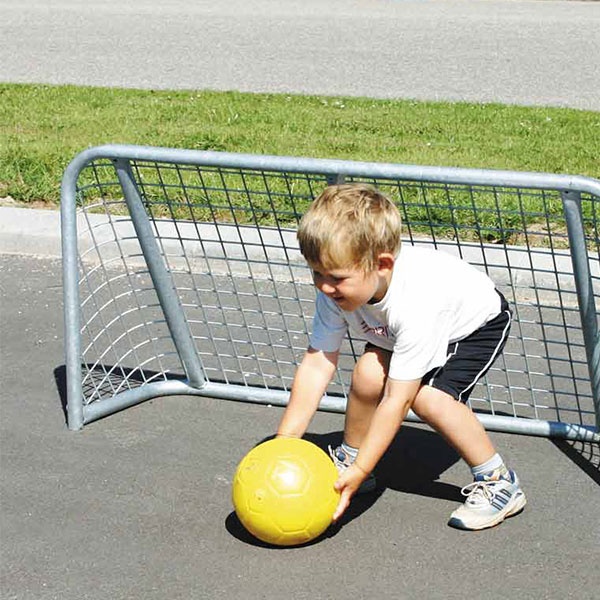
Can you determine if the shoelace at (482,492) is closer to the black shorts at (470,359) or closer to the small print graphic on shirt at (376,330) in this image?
the black shorts at (470,359)

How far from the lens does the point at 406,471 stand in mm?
4336

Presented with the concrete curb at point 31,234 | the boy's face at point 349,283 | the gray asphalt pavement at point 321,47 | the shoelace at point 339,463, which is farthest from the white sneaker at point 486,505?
the gray asphalt pavement at point 321,47

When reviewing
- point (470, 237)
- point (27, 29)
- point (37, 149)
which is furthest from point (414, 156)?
point (27, 29)

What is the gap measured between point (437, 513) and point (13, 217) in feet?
13.6

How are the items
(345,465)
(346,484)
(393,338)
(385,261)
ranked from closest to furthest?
(385,261)
(346,484)
(393,338)
(345,465)

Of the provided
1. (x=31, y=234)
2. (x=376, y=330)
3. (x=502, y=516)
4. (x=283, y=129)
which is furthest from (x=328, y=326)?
(x=283, y=129)

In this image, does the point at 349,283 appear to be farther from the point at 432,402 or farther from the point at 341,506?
the point at 341,506

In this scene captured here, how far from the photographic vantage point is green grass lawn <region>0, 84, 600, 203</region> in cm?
794

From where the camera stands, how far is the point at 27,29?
1459 centimetres

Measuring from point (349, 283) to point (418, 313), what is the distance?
28 centimetres

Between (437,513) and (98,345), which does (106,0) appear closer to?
(98,345)

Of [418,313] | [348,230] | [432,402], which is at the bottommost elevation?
[432,402]

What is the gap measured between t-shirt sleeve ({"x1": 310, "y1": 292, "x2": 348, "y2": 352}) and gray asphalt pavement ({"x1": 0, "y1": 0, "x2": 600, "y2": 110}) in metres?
6.85

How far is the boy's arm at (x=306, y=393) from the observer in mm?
3893
